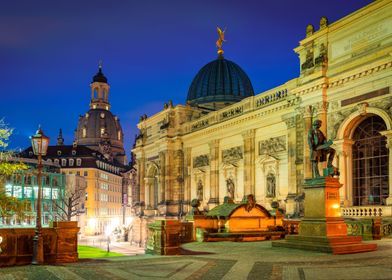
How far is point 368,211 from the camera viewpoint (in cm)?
2811

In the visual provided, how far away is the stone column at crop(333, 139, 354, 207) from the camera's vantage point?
30766mm

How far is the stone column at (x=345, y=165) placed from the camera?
30766 millimetres

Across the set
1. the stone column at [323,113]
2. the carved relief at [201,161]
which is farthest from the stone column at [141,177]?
the stone column at [323,113]

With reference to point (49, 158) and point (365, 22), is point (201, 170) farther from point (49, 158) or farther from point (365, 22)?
point (49, 158)

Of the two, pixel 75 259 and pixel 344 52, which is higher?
pixel 344 52

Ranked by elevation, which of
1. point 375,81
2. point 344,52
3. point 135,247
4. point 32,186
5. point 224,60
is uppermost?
point 224,60

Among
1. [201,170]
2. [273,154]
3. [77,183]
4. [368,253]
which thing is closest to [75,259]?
[368,253]

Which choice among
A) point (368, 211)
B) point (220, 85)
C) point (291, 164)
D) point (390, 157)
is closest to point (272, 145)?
point (291, 164)

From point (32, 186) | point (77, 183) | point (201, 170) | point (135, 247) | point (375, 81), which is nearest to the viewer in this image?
point (375, 81)

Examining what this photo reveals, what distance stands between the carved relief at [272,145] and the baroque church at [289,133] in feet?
0.30

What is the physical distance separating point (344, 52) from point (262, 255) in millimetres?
19175

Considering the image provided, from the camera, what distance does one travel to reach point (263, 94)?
43125 millimetres

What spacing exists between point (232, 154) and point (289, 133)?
9583 millimetres

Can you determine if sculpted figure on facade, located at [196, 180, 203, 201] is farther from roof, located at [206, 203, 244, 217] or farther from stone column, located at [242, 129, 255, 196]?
roof, located at [206, 203, 244, 217]
